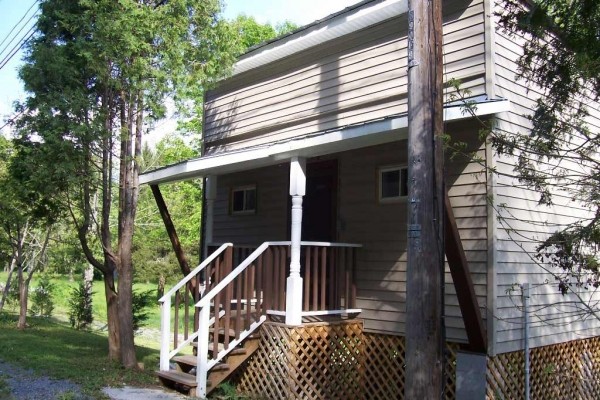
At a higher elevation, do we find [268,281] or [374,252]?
[374,252]

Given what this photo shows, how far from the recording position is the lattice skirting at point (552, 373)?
6406 mm

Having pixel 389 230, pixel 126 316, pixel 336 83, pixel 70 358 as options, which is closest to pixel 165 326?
pixel 126 316

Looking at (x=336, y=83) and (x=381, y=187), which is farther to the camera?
(x=336, y=83)

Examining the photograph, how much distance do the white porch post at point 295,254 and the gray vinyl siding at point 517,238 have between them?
7.67 feet

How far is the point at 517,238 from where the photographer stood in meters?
6.88

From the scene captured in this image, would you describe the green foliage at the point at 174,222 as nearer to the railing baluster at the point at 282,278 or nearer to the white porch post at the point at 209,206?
the white porch post at the point at 209,206

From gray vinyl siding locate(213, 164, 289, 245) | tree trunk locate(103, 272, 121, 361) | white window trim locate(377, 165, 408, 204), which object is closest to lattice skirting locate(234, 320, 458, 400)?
white window trim locate(377, 165, 408, 204)

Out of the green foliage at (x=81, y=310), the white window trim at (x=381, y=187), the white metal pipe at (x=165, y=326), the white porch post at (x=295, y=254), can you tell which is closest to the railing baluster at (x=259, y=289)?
the white porch post at (x=295, y=254)

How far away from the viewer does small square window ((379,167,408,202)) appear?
776 centimetres

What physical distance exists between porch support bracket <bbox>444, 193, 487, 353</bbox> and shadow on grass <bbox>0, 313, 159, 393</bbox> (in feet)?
14.8

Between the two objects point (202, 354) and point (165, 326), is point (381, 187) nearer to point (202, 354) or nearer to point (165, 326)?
point (202, 354)

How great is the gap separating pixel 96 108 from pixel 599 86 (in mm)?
7261

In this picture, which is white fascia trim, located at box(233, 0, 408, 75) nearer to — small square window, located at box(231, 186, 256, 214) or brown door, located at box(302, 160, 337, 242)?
brown door, located at box(302, 160, 337, 242)

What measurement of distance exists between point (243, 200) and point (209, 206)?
0.64 metres
